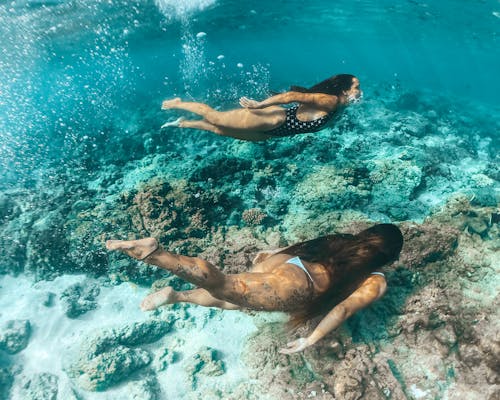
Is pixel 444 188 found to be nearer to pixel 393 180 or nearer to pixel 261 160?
pixel 393 180

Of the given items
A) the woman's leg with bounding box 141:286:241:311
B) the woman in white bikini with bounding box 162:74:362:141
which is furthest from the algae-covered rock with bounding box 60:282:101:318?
the woman in white bikini with bounding box 162:74:362:141

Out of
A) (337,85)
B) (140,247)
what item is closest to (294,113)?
(337,85)

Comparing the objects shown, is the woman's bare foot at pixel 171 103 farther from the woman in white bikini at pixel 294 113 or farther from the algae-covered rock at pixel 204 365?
the algae-covered rock at pixel 204 365

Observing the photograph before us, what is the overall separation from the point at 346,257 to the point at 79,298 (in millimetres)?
6360

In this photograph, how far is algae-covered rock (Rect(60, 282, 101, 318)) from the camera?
22.2ft

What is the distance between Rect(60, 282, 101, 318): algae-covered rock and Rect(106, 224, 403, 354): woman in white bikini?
4.46 m

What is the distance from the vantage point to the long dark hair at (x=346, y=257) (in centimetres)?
345

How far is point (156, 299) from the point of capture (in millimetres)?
3156

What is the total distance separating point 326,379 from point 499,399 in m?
2.19

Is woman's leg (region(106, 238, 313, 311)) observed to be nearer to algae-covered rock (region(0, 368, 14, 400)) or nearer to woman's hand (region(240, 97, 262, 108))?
woman's hand (region(240, 97, 262, 108))

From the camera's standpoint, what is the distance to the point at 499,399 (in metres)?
3.90

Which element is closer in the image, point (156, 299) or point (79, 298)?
point (156, 299)

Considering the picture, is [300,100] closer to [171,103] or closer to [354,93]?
[354,93]

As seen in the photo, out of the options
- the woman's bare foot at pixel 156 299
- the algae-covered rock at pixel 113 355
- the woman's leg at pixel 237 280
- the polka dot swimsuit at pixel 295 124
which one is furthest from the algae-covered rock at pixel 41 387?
the polka dot swimsuit at pixel 295 124
